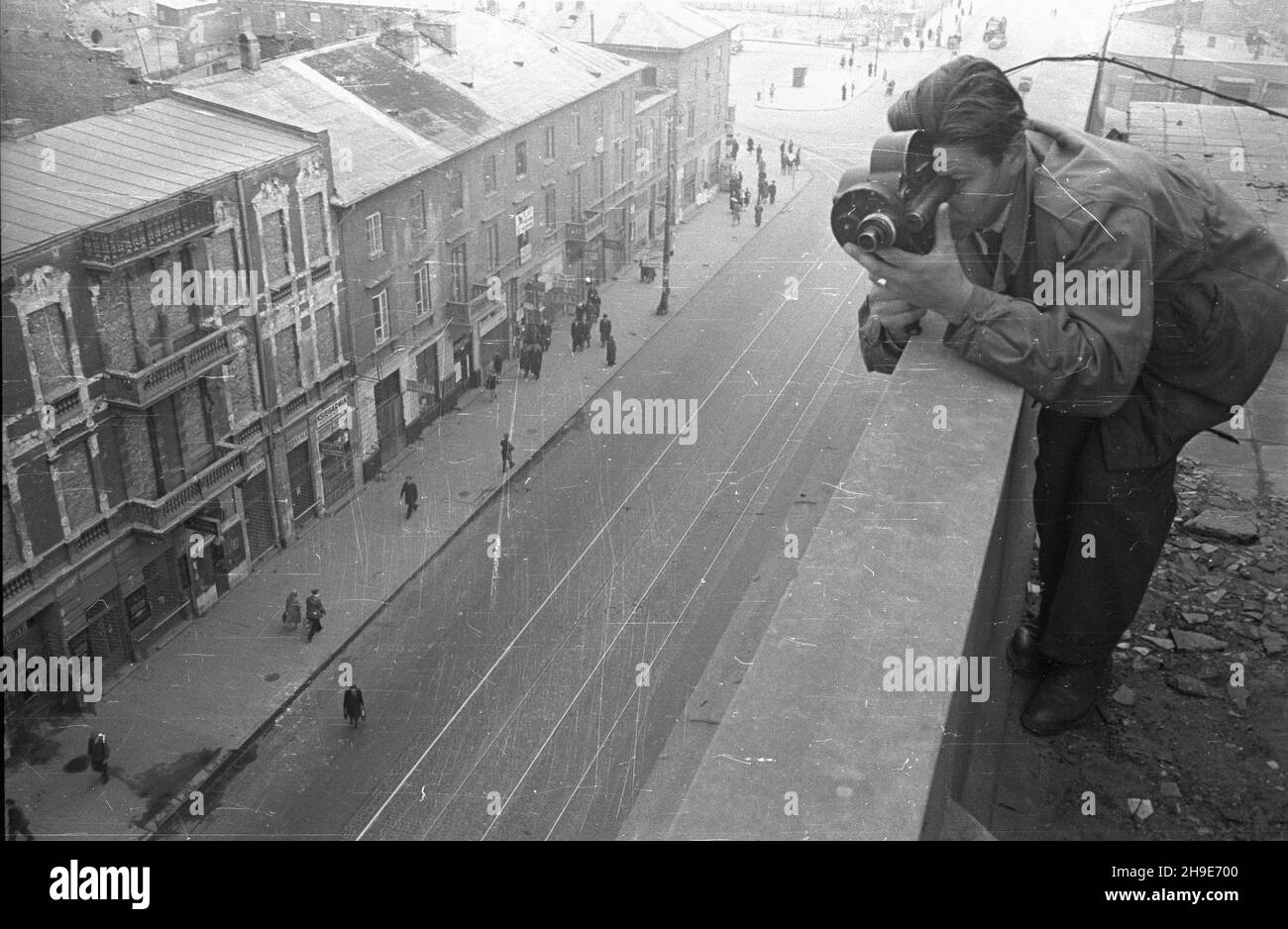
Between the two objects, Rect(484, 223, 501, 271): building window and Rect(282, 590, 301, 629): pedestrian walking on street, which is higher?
Rect(484, 223, 501, 271): building window

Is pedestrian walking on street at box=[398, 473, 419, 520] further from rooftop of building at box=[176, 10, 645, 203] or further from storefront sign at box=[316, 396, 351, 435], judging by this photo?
rooftop of building at box=[176, 10, 645, 203]

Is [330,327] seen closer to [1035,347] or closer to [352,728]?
[352,728]

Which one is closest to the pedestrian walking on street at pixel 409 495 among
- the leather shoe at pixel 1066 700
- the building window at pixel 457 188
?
the building window at pixel 457 188

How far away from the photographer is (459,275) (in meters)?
37.5

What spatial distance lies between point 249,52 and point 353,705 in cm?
1744

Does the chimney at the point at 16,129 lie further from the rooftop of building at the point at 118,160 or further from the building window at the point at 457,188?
the building window at the point at 457,188

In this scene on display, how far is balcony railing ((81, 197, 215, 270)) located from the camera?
70.6 feet

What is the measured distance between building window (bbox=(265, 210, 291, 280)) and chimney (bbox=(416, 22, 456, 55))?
559 inches

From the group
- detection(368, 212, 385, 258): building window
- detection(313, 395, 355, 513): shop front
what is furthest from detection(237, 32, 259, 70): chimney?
detection(313, 395, 355, 513): shop front

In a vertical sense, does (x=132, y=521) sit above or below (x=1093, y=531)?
below

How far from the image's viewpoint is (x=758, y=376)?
137 ft

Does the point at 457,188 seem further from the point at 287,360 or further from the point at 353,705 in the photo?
the point at 353,705

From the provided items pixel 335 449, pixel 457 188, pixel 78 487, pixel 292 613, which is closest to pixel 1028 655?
pixel 78 487

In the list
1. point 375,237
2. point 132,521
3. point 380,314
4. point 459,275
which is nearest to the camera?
point 132,521
